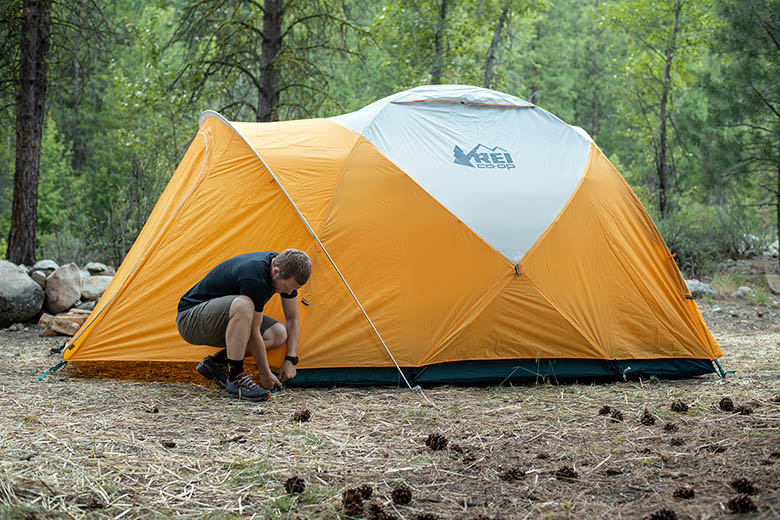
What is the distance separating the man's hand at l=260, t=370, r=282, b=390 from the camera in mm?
4508

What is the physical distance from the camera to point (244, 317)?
4316 mm

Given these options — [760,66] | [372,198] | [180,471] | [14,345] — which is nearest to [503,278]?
[372,198]

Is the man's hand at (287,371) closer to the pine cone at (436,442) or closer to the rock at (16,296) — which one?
the pine cone at (436,442)

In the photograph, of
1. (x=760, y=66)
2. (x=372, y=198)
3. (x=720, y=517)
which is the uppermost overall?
(x=760, y=66)

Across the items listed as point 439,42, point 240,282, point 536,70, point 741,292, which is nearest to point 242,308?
point 240,282

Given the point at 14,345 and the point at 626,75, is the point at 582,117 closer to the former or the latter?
the point at 626,75

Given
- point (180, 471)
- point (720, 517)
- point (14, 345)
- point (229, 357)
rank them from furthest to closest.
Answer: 1. point (14, 345)
2. point (229, 357)
3. point (180, 471)
4. point (720, 517)

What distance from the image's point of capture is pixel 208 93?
1121cm

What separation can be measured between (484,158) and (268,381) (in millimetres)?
2351

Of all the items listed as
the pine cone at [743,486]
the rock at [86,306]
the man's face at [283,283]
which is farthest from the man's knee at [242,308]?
the rock at [86,306]

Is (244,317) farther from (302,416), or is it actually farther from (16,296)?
(16,296)

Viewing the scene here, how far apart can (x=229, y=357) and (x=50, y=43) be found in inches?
268

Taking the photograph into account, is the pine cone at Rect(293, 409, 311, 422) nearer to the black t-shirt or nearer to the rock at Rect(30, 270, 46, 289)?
the black t-shirt

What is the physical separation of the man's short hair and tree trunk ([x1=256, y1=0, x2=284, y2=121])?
679 centimetres
